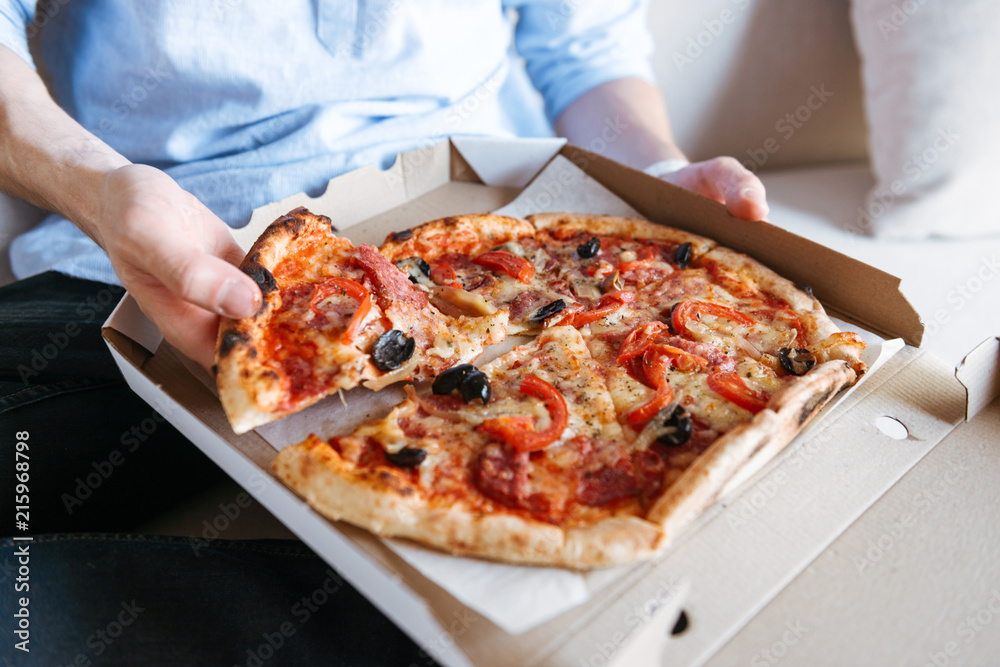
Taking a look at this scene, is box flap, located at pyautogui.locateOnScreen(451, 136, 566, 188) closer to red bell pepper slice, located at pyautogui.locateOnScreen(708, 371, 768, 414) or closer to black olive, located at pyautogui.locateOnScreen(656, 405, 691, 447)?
red bell pepper slice, located at pyautogui.locateOnScreen(708, 371, 768, 414)

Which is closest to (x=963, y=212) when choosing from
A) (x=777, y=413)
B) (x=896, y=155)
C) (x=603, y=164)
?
(x=896, y=155)

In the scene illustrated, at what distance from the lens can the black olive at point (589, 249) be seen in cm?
294

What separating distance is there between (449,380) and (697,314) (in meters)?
1.00

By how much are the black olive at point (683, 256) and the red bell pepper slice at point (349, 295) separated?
4.31 ft

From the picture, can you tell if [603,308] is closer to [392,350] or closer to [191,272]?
[392,350]

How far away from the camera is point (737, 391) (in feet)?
7.14

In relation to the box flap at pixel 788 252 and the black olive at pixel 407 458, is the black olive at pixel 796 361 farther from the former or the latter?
the black olive at pixel 407 458

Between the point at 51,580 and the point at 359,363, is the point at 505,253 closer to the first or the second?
the point at 359,363

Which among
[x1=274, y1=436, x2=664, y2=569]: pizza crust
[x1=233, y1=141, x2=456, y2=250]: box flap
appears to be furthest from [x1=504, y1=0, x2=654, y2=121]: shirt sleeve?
[x1=274, y1=436, x2=664, y2=569]: pizza crust

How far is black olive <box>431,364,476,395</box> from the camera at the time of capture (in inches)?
87.3

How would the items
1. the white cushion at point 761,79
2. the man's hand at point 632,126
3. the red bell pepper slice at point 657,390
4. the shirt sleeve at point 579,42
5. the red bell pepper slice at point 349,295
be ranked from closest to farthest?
the red bell pepper slice at point 657,390
the red bell pepper slice at point 349,295
the man's hand at point 632,126
the shirt sleeve at point 579,42
the white cushion at point 761,79

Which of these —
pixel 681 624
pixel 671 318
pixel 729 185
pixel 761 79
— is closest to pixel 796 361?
pixel 671 318

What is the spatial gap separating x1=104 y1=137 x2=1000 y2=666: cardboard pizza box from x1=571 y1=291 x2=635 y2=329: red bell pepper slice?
664 millimetres

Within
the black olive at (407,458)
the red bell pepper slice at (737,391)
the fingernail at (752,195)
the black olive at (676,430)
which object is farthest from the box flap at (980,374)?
the black olive at (407,458)
